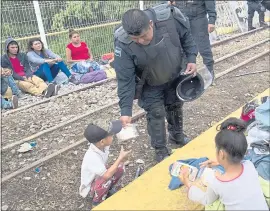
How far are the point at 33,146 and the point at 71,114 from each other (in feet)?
3.89

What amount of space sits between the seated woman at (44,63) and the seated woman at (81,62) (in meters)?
0.25

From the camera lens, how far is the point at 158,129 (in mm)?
4016

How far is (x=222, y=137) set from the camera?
2443 millimetres

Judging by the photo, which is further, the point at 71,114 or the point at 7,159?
the point at 71,114

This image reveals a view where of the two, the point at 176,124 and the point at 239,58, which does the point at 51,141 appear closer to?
the point at 176,124

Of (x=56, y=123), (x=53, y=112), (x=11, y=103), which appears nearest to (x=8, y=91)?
(x=11, y=103)

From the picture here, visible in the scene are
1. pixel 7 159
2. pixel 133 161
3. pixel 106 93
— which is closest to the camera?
pixel 133 161

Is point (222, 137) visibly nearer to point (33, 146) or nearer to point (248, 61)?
point (33, 146)

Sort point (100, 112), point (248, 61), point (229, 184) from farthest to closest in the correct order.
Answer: point (248, 61), point (100, 112), point (229, 184)

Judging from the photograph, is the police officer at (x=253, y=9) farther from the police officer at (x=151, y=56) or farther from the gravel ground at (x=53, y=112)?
the police officer at (x=151, y=56)

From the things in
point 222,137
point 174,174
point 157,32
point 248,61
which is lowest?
point 248,61

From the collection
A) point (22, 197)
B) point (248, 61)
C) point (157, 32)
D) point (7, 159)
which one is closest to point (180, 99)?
point (157, 32)

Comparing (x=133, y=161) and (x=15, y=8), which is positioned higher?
(x=15, y=8)

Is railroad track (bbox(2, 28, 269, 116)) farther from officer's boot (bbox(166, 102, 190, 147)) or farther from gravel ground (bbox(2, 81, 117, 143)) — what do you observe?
officer's boot (bbox(166, 102, 190, 147))
